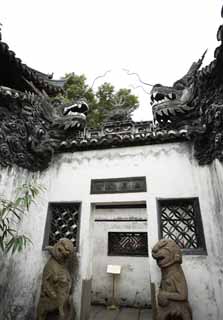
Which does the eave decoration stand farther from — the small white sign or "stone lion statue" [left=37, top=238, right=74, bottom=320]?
the small white sign

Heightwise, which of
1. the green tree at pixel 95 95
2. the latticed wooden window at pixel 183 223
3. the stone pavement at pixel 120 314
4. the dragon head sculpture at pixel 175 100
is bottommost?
the stone pavement at pixel 120 314

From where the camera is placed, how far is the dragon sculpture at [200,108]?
375 cm

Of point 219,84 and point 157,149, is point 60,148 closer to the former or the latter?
point 157,149

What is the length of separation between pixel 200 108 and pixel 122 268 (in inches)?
226

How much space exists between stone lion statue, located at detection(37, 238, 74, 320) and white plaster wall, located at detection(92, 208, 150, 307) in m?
3.33

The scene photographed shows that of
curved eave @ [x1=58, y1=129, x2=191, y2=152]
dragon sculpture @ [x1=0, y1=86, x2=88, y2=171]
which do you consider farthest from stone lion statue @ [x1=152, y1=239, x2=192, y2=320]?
dragon sculpture @ [x1=0, y1=86, x2=88, y2=171]

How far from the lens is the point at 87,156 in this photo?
5066mm

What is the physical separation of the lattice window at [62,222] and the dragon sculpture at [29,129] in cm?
122

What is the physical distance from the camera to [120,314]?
5.30 m

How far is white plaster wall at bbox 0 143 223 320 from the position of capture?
3.50 metres

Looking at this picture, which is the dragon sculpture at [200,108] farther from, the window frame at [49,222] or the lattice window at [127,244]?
the lattice window at [127,244]

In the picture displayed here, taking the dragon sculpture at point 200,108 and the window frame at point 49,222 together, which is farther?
the window frame at point 49,222

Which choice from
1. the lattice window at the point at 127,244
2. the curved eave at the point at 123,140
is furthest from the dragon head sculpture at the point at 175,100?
the lattice window at the point at 127,244

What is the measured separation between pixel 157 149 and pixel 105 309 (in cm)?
514
